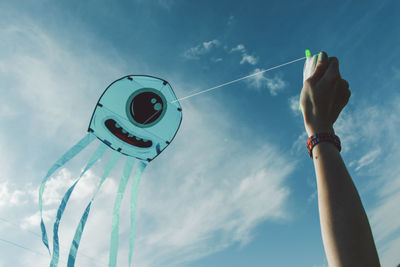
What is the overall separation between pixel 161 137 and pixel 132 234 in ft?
5.41

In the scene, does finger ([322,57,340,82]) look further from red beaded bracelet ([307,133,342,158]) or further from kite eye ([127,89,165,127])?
kite eye ([127,89,165,127])

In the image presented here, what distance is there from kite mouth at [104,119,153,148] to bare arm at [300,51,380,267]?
3.42m

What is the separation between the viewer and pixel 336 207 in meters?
0.76

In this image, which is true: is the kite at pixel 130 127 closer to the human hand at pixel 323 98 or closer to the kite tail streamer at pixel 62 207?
the kite tail streamer at pixel 62 207

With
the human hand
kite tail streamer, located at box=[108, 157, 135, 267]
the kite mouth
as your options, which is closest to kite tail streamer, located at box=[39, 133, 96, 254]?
the kite mouth

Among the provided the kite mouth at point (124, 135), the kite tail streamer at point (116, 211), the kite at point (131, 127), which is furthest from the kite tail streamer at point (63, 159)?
the kite tail streamer at point (116, 211)

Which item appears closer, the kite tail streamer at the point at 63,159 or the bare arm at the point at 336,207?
the bare arm at the point at 336,207

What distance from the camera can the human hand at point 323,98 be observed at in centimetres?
105

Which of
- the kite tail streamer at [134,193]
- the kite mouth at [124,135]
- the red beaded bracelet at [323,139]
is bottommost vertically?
the red beaded bracelet at [323,139]

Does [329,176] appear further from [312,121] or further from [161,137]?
[161,137]

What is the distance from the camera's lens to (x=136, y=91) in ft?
13.4

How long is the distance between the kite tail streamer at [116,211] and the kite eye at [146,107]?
2.31ft

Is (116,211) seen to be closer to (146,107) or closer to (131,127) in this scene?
(131,127)

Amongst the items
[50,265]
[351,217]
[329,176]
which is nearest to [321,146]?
[329,176]
